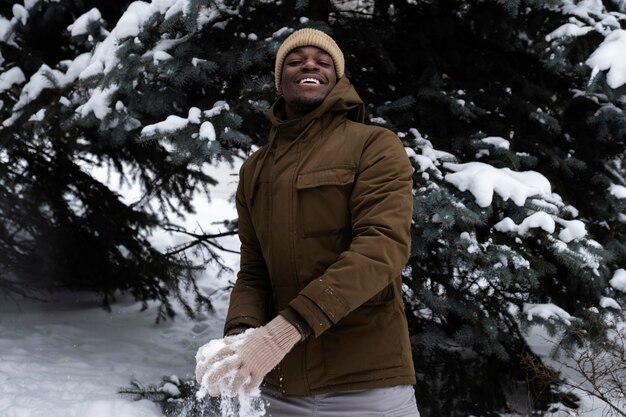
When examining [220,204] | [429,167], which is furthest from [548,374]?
[220,204]

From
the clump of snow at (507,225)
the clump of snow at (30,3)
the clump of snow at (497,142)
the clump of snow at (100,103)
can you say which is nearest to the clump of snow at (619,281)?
the clump of snow at (507,225)

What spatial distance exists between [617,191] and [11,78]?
4140mm

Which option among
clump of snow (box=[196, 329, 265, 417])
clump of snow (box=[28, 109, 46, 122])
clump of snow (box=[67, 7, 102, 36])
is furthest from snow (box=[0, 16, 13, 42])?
clump of snow (box=[196, 329, 265, 417])

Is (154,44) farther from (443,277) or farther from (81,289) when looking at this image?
(81,289)

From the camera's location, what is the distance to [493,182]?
11.5 feet

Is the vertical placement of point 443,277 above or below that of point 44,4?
below

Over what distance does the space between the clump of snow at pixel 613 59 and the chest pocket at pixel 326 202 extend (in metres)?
2.26

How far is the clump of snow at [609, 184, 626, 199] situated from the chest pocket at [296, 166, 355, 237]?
2.89 metres

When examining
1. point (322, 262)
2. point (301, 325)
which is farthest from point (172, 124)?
point (301, 325)

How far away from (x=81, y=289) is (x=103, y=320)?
608 mm

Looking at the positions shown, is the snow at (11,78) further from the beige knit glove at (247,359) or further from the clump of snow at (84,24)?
the beige knit glove at (247,359)

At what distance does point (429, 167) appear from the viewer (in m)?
3.67

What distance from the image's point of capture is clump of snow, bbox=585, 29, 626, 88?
3.46 metres

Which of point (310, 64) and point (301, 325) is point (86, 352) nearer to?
point (310, 64)
